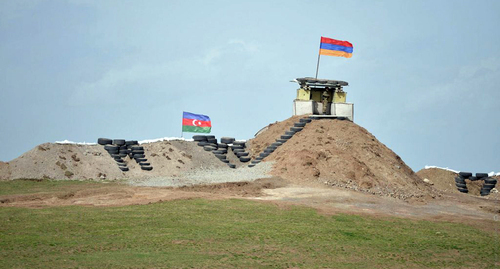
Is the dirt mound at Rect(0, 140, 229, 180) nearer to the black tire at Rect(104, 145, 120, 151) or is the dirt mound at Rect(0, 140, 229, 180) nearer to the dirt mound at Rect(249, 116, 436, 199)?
the black tire at Rect(104, 145, 120, 151)

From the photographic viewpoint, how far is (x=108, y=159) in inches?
1769

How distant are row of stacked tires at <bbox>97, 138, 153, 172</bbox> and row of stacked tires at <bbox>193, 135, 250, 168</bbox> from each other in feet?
18.5

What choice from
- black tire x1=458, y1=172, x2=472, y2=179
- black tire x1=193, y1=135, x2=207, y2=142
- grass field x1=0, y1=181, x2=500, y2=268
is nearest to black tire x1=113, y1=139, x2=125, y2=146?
black tire x1=193, y1=135, x2=207, y2=142

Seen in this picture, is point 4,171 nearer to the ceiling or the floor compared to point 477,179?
nearer to the floor

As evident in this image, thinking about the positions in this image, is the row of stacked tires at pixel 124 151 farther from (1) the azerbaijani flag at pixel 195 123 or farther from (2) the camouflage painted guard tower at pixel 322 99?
(2) the camouflage painted guard tower at pixel 322 99

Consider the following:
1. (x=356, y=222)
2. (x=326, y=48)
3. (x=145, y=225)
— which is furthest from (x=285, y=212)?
(x=326, y=48)

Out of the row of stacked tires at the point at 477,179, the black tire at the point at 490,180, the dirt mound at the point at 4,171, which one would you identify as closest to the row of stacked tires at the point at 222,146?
the dirt mound at the point at 4,171

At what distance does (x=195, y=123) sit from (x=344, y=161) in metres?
15.0

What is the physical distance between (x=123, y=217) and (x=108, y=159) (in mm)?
19401

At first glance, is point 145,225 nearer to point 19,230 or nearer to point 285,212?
point 19,230

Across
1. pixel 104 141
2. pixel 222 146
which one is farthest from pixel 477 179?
pixel 104 141

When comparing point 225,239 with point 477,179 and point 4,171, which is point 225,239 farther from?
point 477,179

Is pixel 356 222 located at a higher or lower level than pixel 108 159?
lower

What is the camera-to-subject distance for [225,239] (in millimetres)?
22594
